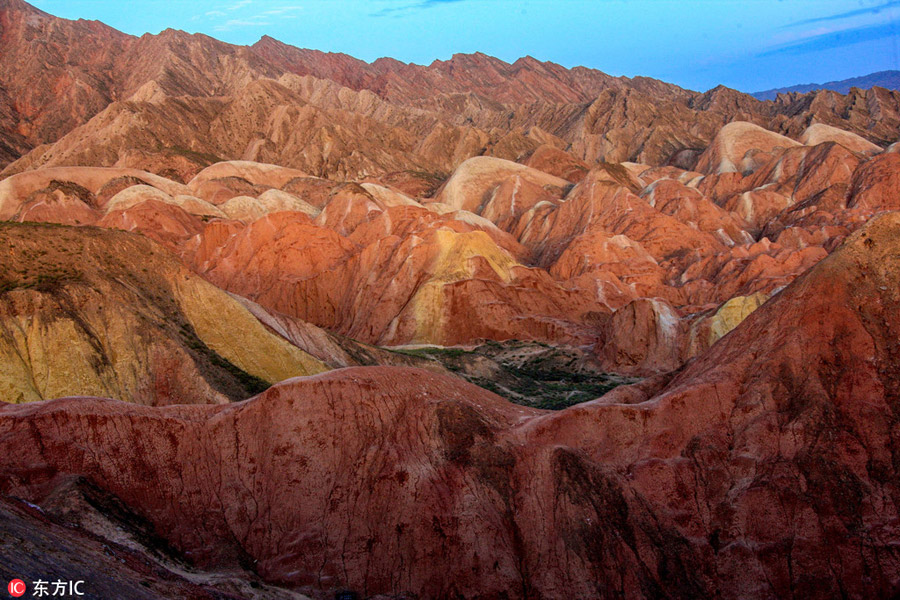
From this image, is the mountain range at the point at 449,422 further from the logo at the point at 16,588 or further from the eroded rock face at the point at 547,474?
the logo at the point at 16,588

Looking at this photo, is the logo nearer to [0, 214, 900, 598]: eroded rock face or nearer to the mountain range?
the mountain range

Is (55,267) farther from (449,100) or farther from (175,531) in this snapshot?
(449,100)

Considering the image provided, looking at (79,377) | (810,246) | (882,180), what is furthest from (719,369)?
(882,180)

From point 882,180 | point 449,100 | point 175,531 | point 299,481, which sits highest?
point 449,100

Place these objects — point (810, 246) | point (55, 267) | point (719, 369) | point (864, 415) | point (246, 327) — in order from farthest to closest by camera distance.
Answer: point (810, 246)
point (246, 327)
point (55, 267)
point (719, 369)
point (864, 415)

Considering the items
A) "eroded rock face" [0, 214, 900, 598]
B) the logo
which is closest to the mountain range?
"eroded rock face" [0, 214, 900, 598]

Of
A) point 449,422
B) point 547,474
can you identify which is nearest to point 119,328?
point 449,422
